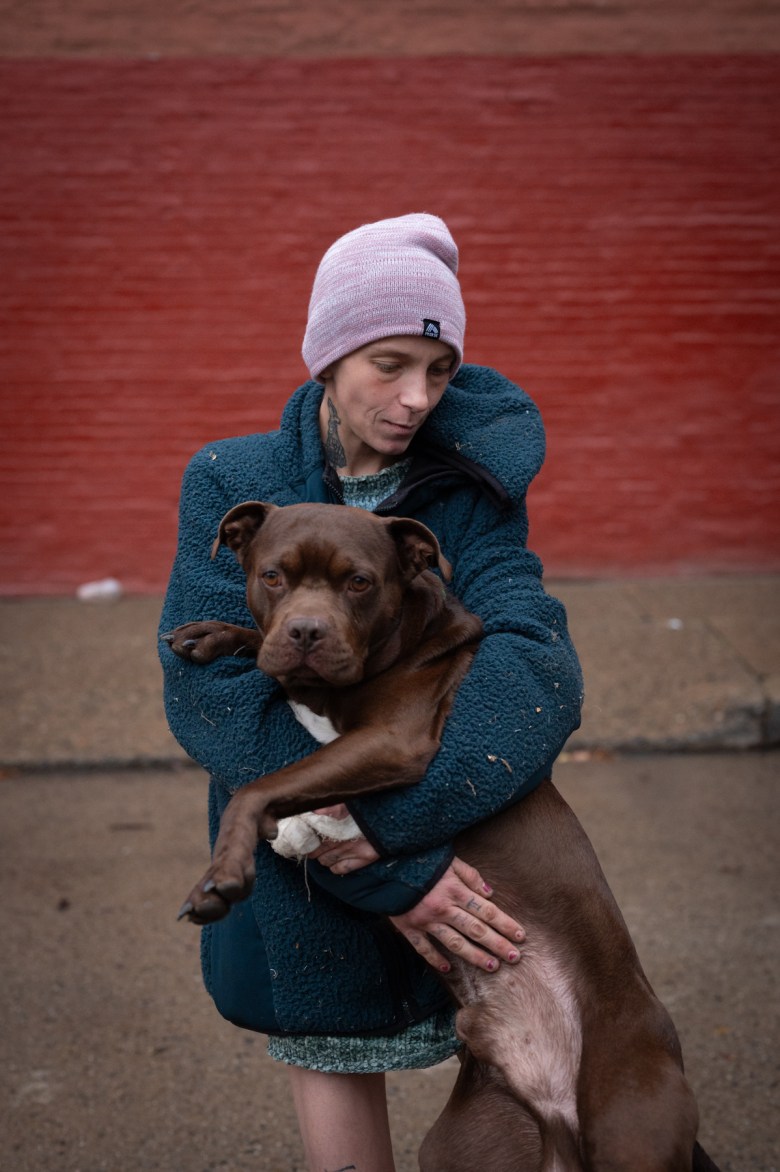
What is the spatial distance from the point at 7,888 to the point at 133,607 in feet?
10.5

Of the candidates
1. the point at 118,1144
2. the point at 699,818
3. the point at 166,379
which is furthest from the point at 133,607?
the point at 118,1144

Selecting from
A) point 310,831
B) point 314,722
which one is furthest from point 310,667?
point 310,831

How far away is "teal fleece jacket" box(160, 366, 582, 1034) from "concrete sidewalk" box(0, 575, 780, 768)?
11.7 ft

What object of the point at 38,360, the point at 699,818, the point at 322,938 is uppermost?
the point at 322,938

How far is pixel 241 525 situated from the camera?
8.59ft

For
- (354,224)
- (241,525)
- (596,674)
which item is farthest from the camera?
(354,224)

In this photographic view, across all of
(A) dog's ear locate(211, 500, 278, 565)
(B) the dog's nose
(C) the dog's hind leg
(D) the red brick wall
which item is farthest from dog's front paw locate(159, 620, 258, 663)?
(D) the red brick wall

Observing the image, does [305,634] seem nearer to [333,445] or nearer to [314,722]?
[314,722]

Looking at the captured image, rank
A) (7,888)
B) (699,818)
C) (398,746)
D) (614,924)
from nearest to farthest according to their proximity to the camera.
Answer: (398,746) < (614,924) < (7,888) < (699,818)

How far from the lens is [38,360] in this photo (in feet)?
26.5

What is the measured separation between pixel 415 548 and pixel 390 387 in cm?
32

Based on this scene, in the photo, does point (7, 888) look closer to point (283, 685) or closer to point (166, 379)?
point (283, 685)

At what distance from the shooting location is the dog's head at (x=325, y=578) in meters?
2.40

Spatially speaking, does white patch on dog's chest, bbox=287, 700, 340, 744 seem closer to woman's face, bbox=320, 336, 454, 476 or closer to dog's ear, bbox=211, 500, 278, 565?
dog's ear, bbox=211, 500, 278, 565
